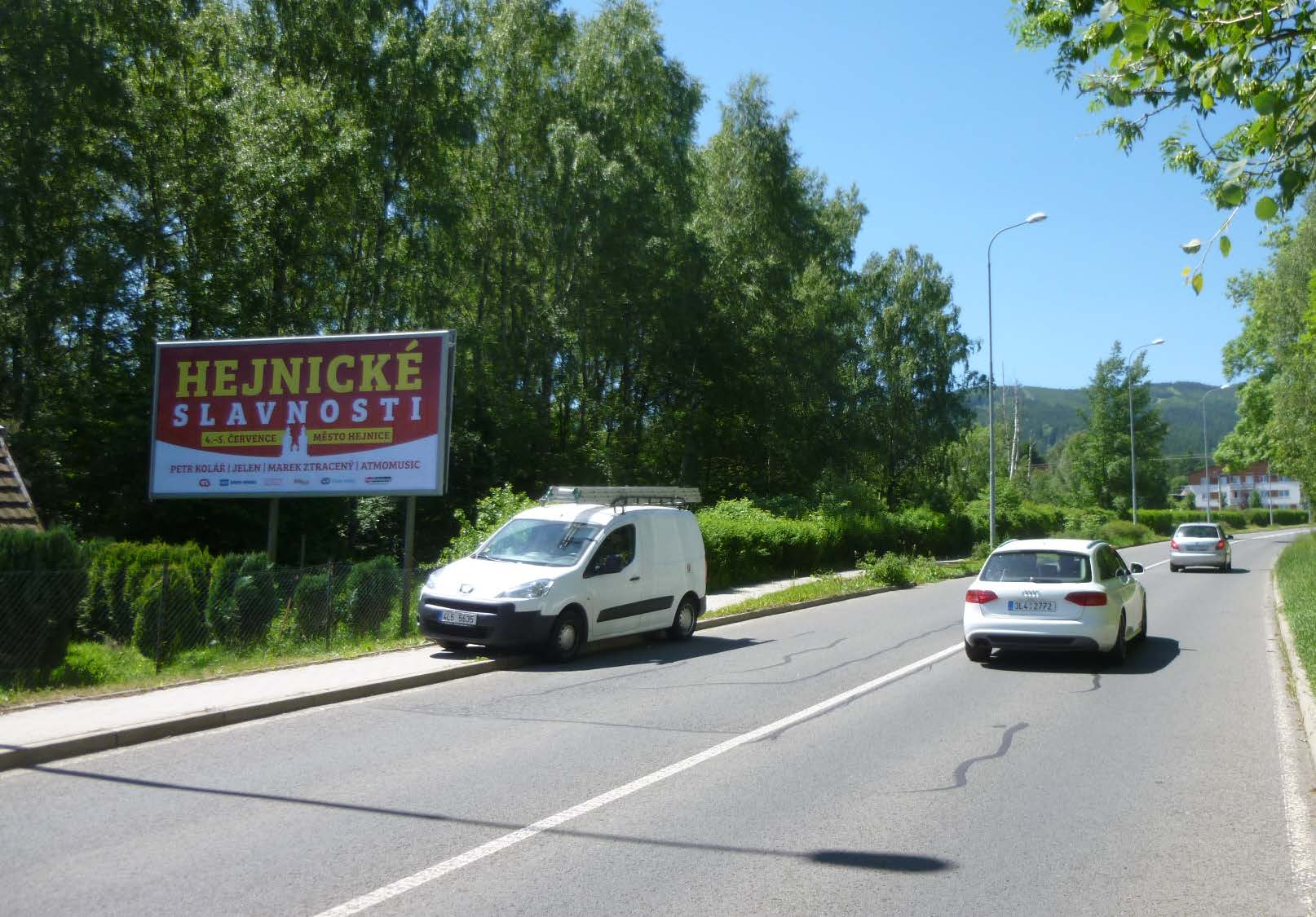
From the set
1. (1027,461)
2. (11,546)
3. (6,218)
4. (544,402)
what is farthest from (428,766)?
(1027,461)

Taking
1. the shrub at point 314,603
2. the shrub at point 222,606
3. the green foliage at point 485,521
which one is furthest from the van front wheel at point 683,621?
the shrub at point 222,606

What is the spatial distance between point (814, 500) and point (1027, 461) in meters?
68.2

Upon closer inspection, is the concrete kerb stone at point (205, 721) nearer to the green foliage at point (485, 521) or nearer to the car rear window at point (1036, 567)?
the car rear window at point (1036, 567)

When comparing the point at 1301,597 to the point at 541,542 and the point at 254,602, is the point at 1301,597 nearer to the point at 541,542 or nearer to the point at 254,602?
the point at 541,542

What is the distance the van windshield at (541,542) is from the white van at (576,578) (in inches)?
0.6

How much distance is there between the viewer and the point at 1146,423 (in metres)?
71.6

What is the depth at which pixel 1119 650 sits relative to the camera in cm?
1225

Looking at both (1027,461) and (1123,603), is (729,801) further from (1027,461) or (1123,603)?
(1027,461)

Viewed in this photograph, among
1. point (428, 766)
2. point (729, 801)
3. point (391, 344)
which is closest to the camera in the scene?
point (729, 801)

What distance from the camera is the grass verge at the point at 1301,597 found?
39.2ft

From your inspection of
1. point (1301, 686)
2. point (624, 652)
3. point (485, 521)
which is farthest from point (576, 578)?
point (1301, 686)

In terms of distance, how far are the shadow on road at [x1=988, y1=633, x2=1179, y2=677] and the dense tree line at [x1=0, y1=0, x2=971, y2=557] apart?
662 inches

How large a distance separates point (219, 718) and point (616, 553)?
5.91m

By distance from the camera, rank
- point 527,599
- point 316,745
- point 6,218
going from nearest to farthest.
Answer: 1. point 316,745
2. point 527,599
3. point 6,218
